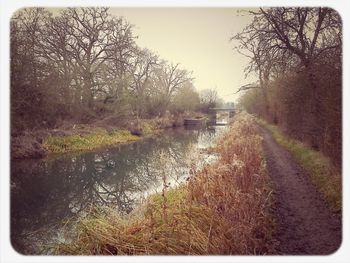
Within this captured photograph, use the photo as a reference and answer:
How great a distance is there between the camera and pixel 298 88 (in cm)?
917

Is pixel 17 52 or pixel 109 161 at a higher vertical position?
pixel 17 52

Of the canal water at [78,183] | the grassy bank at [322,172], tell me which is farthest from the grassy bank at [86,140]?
the grassy bank at [322,172]

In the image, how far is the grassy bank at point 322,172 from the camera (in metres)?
5.23

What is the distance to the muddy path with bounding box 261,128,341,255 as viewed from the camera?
4.09 meters

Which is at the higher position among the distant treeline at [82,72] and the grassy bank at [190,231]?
the distant treeline at [82,72]

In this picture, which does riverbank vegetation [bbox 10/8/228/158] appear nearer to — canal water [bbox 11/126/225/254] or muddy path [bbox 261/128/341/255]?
canal water [bbox 11/126/225/254]

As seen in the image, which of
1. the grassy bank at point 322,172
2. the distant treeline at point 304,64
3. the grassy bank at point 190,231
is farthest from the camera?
the distant treeline at point 304,64

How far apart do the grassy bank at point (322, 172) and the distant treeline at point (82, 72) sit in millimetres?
3106

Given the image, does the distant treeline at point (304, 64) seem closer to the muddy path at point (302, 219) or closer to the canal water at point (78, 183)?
the muddy path at point (302, 219)

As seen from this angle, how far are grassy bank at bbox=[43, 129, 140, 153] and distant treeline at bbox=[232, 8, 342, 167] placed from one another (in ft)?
24.3

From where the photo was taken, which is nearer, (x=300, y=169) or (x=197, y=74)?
(x=197, y=74)
